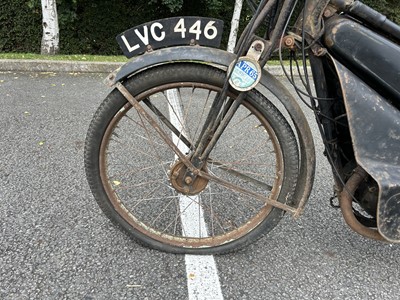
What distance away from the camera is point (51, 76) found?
18.5ft

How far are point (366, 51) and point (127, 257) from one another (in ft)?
4.95

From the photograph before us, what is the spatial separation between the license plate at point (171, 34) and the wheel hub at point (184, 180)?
0.59m

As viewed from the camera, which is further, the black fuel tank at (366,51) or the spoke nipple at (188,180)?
the spoke nipple at (188,180)

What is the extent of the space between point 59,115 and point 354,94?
3.11 m

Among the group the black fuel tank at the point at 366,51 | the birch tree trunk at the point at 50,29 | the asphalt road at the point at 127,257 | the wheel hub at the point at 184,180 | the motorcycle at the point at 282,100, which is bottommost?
the birch tree trunk at the point at 50,29

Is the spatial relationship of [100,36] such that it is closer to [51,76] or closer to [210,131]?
[51,76]

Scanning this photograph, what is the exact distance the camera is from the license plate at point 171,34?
1.84m

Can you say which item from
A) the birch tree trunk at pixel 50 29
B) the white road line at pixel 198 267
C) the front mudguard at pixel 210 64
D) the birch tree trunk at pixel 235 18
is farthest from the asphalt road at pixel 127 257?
the birch tree trunk at pixel 235 18

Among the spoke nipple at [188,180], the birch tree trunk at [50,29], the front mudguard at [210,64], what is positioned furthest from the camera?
the birch tree trunk at [50,29]

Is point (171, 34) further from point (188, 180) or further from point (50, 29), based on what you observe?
point (50, 29)

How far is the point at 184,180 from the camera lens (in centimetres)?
204

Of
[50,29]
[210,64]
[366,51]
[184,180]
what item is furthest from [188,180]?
[50,29]

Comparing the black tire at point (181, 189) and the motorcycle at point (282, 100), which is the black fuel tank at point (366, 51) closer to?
the motorcycle at point (282, 100)

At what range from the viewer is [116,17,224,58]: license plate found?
1845mm
